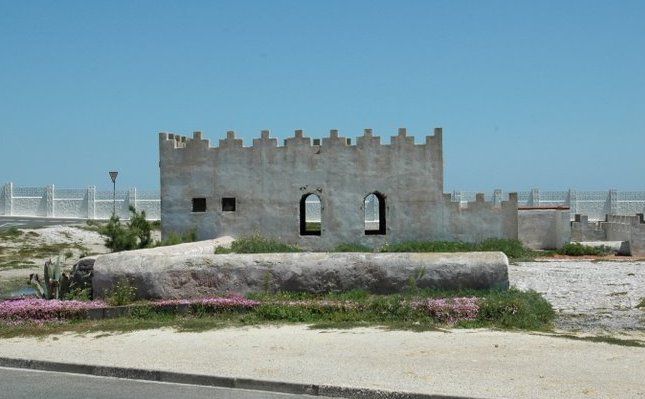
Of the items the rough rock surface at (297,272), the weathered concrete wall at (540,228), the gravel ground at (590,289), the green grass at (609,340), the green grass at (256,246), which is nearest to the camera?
the green grass at (609,340)

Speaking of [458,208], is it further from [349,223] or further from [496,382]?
[496,382]

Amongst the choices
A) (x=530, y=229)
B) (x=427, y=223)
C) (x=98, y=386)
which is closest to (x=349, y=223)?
(x=427, y=223)

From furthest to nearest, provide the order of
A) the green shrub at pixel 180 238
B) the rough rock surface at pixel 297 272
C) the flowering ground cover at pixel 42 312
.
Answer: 1. the green shrub at pixel 180 238
2. the rough rock surface at pixel 297 272
3. the flowering ground cover at pixel 42 312

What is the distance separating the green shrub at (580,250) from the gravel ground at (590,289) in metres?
2.72

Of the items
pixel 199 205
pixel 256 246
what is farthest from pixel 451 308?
pixel 199 205

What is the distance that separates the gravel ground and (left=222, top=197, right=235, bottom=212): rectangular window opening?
9.58 metres

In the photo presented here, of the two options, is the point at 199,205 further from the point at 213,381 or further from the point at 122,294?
the point at 213,381

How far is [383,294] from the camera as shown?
523 inches

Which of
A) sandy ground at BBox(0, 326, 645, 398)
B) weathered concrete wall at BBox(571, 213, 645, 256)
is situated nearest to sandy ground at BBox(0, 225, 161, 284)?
sandy ground at BBox(0, 326, 645, 398)

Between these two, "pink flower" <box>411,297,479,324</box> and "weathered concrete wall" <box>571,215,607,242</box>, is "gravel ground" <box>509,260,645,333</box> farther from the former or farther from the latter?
"weathered concrete wall" <box>571,215,607,242</box>

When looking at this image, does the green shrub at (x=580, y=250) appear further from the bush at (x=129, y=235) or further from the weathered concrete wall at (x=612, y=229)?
the bush at (x=129, y=235)

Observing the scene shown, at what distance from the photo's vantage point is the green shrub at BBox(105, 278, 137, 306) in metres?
13.4

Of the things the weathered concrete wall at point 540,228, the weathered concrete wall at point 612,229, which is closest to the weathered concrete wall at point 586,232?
the weathered concrete wall at point 612,229

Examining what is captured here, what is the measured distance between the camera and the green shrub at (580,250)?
82.1ft
